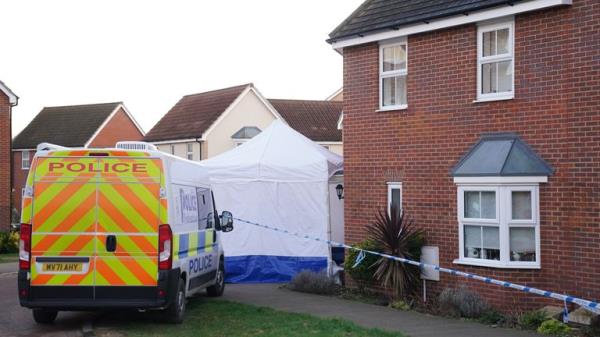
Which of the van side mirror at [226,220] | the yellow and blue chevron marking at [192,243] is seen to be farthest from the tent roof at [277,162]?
the yellow and blue chevron marking at [192,243]

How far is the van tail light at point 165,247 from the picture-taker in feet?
38.8

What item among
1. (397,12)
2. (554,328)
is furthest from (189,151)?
(554,328)

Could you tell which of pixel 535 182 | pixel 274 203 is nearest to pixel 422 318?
pixel 535 182

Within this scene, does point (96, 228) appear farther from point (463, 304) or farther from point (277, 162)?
point (277, 162)

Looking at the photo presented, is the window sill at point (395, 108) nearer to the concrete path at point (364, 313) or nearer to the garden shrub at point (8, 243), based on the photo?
the concrete path at point (364, 313)

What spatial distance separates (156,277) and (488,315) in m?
5.23

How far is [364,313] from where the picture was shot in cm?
1401

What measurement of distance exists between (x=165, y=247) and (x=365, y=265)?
5275 mm

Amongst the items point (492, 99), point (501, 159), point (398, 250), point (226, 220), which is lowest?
point (398, 250)

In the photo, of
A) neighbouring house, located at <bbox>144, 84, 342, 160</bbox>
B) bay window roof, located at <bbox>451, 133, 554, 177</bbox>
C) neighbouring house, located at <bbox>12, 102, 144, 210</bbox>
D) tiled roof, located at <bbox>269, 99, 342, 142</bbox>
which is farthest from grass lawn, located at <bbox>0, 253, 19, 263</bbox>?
neighbouring house, located at <bbox>12, 102, 144, 210</bbox>

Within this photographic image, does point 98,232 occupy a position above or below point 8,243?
above

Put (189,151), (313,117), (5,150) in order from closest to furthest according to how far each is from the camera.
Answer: (5,150) → (189,151) → (313,117)

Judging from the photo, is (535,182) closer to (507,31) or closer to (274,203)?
(507,31)

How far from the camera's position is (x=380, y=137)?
16578 millimetres
